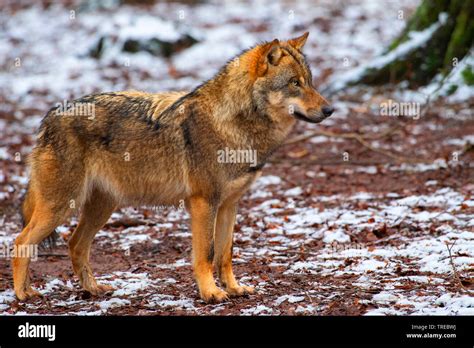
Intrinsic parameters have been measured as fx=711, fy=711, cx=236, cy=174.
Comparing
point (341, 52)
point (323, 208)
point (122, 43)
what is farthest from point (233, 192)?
point (122, 43)

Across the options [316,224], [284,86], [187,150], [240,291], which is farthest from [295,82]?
[316,224]

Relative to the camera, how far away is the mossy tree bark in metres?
13.5

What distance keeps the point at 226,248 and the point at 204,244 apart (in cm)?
36

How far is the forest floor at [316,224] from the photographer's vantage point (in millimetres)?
6535

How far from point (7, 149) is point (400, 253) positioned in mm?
8856

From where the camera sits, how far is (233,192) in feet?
22.5

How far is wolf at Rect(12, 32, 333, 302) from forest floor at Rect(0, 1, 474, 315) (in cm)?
56

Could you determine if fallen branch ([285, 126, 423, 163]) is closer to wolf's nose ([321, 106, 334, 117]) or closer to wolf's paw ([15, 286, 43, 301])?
wolf's nose ([321, 106, 334, 117])

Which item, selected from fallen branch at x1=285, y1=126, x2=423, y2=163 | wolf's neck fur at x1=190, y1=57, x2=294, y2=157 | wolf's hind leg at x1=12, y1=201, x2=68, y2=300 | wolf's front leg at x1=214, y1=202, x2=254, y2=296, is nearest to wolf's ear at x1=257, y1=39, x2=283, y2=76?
wolf's neck fur at x1=190, y1=57, x2=294, y2=157

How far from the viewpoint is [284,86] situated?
676 centimetres

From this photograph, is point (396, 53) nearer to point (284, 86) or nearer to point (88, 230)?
point (284, 86)
